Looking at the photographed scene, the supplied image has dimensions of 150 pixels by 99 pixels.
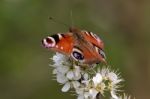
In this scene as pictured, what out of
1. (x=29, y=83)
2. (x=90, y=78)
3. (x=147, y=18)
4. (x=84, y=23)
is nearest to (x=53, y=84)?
(x=29, y=83)

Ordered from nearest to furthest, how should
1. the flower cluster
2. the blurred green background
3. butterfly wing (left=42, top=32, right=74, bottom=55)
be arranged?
butterfly wing (left=42, top=32, right=74, bottom=55) → the flower cluster → the blurred green background

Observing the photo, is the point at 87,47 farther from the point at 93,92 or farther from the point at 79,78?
the point at 93,92

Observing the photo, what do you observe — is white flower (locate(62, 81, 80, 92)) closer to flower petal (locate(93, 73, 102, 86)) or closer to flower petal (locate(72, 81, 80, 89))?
flower petal (locate(72, 81, 80, 89))

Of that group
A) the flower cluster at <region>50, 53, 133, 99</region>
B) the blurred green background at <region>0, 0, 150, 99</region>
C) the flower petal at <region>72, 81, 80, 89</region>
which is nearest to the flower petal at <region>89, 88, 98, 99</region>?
the flower cluster at <region>50, 53, 133, 99</region>

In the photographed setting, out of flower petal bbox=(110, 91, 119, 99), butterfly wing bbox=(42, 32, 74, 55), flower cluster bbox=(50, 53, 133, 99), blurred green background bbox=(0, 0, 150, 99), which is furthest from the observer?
blurred green background bbox=(0, 0, 150, 99)

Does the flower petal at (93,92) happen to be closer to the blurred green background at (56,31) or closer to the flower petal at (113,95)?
the flower petal at (113,95)

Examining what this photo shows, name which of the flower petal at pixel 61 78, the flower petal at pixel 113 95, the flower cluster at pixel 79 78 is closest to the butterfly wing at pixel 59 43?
the flower cluster at pixel 79 78

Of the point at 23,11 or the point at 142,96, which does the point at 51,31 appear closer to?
the point at 23,11
